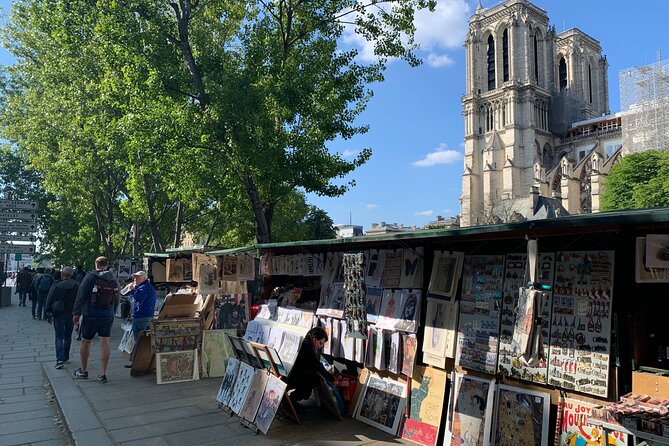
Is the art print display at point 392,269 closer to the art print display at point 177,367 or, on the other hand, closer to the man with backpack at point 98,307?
the art print display at point 177,367

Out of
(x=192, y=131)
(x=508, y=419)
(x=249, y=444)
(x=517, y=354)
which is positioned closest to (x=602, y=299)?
(x=517, y=354)

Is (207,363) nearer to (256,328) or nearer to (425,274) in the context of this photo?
(256,328)

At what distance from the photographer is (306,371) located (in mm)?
6145

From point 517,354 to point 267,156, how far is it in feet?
28.1

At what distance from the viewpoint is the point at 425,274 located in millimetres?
5875

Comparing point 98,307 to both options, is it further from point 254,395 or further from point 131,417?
point 254,395

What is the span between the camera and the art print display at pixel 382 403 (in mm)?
5805

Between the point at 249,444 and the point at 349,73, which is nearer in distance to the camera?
the point at 249,444

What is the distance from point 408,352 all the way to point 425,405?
624 millimetres

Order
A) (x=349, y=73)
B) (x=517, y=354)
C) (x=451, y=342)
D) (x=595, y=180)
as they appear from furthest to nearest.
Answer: (x=595, y=180), (x=349, y=73), (x=451, y=342), (x=517, y=354)

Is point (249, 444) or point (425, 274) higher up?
point (425, 274)

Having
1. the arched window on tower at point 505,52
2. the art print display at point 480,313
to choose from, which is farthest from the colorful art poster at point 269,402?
the arched window on tower at point 505,52

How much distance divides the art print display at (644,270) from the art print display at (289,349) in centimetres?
376

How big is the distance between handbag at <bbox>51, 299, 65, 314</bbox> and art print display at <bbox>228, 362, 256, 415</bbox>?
5155 mm
